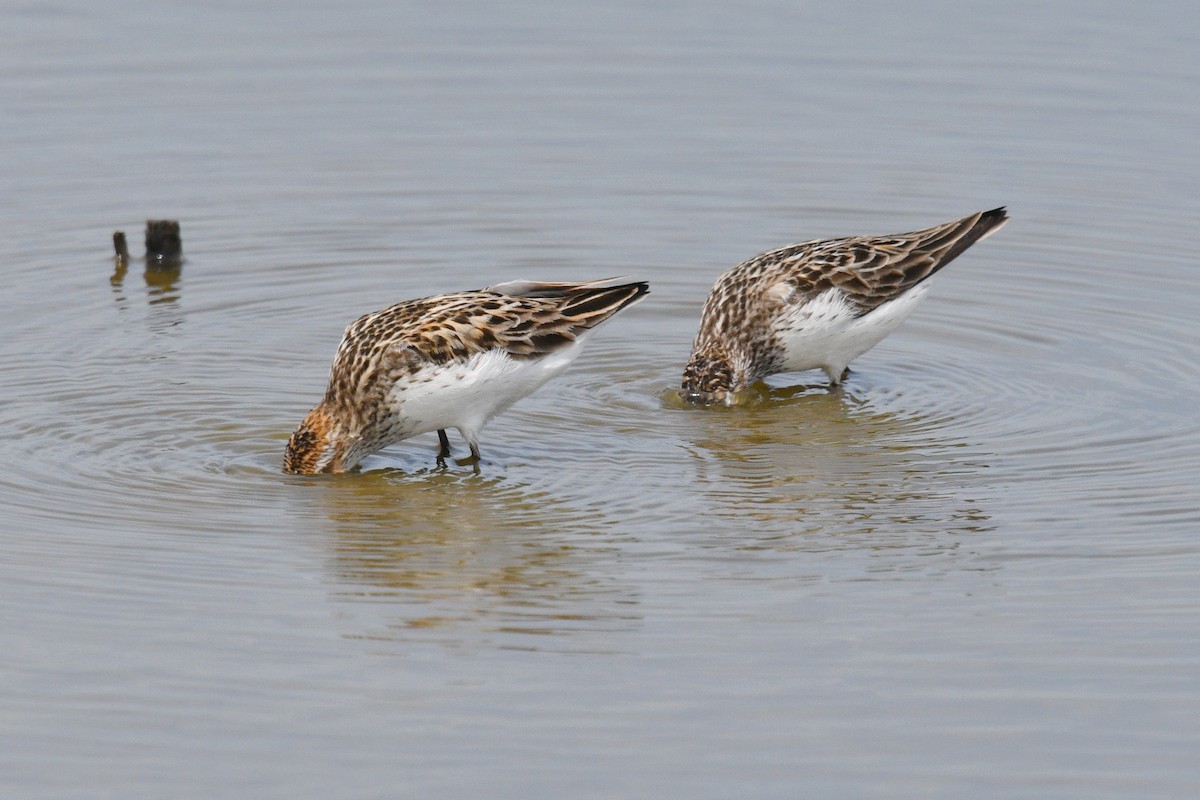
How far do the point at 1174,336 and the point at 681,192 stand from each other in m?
5.87

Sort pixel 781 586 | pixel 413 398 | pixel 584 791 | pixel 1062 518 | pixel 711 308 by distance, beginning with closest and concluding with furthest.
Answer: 1. pixel 584 791
2. pixel 781 586
3. pixel 1062 518
4. pixel 413 398
5. pixel 711 308

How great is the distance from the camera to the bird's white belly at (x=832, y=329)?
13.9 meters

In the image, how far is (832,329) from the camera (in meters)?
14.0

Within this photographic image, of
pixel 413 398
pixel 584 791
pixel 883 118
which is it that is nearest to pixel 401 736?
pixel 584 791

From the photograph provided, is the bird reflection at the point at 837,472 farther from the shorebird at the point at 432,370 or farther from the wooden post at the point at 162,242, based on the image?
the wooden post at the point at 162,242

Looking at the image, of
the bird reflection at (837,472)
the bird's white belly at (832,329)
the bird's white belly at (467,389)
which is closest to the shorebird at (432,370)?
the bird's white belly at (467,389)

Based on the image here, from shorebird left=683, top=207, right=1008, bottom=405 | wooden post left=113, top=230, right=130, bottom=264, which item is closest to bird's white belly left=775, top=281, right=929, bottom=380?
shorebird left=683, top=207, right=1008, bottom=405

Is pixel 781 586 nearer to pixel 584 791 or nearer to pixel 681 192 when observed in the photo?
pixel 584 791

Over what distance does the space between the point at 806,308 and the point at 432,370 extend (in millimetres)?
3422

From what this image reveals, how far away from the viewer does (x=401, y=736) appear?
7.86 meters

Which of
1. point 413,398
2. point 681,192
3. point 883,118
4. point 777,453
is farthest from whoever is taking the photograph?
point 883,118

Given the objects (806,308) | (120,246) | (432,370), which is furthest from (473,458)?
(120,246)

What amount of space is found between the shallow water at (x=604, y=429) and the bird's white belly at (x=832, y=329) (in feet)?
1.07

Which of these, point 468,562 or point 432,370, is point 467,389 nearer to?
point 432,370
